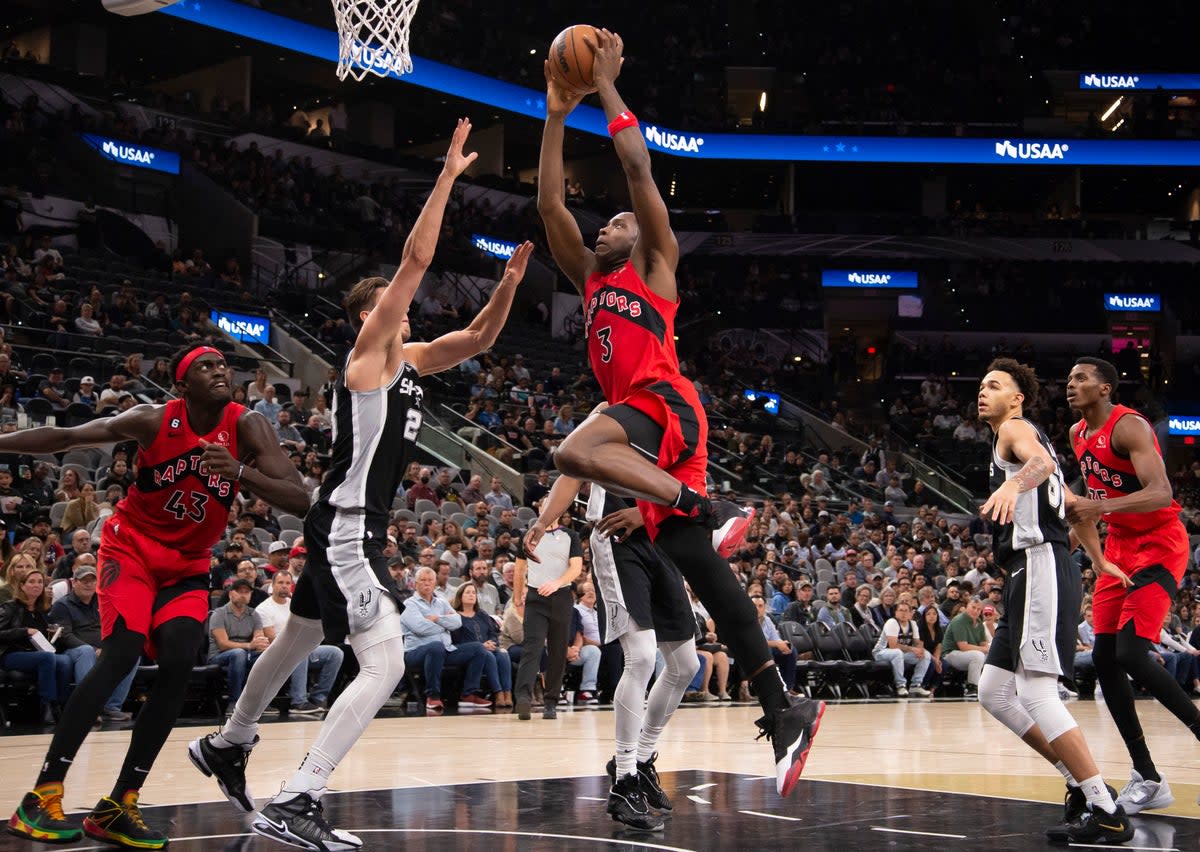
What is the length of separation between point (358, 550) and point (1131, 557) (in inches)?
154

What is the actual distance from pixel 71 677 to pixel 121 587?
16.1 feet

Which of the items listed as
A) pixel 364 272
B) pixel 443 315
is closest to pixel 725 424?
pixel 443 315

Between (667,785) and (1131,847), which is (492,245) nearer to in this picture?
(667,785)

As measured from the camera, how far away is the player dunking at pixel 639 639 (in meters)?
5.66

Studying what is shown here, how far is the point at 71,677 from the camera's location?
945cm

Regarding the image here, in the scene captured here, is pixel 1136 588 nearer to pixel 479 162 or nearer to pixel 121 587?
pixel 121 587

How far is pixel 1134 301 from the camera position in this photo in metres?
36.1

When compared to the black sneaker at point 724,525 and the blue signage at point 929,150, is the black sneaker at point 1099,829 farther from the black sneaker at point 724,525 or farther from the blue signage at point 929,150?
the blue signage at point 929,150

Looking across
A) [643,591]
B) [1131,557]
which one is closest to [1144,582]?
[1131,557]

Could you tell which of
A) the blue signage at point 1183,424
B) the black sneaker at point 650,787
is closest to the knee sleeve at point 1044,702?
the black sneaker at point 650,787

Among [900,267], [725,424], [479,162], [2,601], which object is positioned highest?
[479,162]

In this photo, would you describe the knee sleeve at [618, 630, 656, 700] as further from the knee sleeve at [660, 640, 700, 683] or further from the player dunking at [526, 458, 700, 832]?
the knee sleeve at [660, 640, 700, 683]

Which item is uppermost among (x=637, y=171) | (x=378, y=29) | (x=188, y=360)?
(x=378, y=29)

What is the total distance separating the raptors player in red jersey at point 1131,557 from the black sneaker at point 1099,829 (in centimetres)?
71
